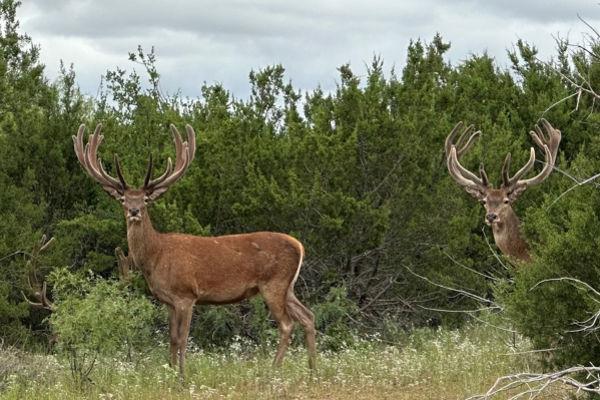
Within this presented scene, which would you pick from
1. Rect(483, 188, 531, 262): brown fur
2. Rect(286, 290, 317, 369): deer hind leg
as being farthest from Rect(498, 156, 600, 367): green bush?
Rect(483, 188, 531, 262): brown fur

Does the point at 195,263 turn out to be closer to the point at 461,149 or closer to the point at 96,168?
the point at 96,168

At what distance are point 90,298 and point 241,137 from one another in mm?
4629

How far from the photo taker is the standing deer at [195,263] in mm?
11656

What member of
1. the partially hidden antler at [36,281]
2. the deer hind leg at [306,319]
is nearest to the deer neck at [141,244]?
the deer hind leg at [306,319]

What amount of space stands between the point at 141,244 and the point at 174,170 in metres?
0.86

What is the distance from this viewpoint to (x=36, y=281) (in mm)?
13680

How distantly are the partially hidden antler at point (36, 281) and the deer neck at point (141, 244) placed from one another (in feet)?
5.65

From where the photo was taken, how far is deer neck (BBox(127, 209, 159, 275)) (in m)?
11.7

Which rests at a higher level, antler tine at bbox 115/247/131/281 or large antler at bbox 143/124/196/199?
large antler at bbox 143/124/196/199

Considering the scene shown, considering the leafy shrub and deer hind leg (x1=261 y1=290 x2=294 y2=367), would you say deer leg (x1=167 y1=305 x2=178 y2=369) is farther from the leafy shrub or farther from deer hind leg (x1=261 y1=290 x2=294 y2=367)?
the leafy shrub

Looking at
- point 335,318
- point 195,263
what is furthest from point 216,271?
point 335,318

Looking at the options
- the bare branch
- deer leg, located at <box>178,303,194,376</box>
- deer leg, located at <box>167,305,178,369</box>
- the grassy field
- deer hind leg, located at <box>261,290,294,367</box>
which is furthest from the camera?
deer hind leg, located at <box>261,290,294,367</box>

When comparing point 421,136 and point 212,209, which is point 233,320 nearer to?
point 212,209

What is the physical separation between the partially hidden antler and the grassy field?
97cm
